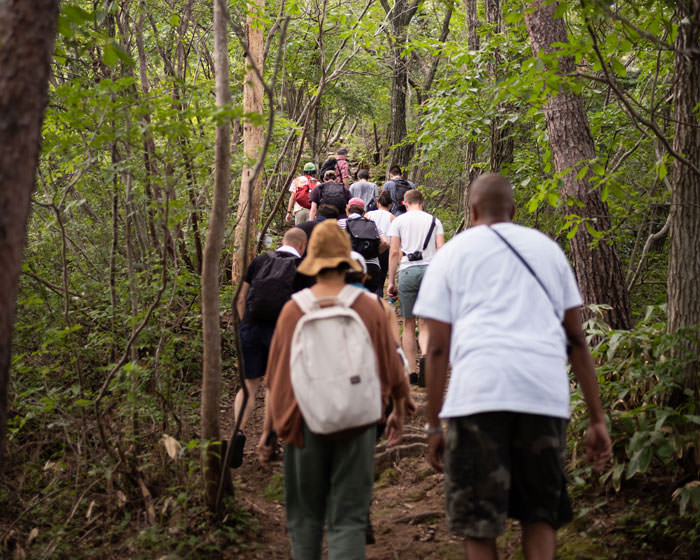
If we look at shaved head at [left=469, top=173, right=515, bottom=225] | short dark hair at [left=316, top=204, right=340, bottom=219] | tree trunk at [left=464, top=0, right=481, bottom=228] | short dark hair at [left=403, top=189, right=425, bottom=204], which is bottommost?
shaved head at [left=469, top=173, right=515, bottom=225]

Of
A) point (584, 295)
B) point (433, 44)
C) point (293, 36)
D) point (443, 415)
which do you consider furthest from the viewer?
point (293, 36)

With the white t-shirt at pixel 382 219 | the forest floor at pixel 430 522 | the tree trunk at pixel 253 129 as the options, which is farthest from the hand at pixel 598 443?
the tree trunk at pixel 253 129

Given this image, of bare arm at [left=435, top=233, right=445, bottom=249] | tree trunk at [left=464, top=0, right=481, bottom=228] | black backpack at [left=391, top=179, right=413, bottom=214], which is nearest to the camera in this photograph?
bare arm at [left=435, top=233, right=445, bottom=249]

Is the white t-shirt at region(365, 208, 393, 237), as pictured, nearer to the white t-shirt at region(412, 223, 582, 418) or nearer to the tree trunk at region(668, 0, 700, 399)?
the tree trunk at region(668, 0, 700, 399)

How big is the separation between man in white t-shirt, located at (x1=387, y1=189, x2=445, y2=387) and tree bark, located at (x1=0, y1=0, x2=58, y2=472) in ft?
18.4

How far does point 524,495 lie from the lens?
2889 millimetres

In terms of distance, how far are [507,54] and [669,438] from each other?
6967 millimetres

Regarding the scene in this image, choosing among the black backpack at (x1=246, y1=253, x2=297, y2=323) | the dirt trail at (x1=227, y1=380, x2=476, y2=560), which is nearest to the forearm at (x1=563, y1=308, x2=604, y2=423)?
the dirt trail at (x1=227, y1=380, x2=476, y2=560)

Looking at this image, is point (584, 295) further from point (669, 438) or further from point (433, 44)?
point (433, 44)

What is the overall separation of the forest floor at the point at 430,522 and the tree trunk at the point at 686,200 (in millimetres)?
1133

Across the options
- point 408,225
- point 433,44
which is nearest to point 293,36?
point 433,44

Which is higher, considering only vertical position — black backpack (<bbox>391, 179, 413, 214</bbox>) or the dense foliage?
black backpack (<bbox>391, 179, 413, 214</bbox>)

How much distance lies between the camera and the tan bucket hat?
3.32 metres

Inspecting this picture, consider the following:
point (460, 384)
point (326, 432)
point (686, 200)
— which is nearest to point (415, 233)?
point (686, 200)
